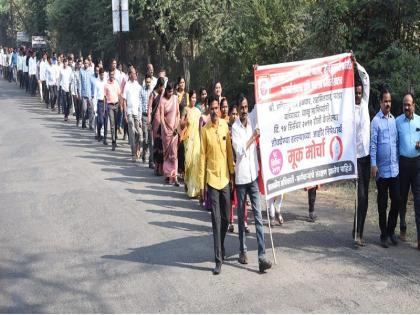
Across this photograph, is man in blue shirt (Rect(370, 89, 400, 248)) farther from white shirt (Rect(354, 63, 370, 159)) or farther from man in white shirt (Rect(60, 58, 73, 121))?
man in white shirt (Rect(60, 58, 73, 121))

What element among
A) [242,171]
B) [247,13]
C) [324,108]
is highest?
[247,13]

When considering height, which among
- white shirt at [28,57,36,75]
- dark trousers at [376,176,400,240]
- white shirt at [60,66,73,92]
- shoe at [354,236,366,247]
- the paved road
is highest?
white shirt at [28,57,36,75]

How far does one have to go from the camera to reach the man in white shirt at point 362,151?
8.67m

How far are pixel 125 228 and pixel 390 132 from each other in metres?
3.98

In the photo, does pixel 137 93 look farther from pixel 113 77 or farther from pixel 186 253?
pixel 186 253

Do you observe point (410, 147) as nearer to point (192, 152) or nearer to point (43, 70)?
point (192, 152)

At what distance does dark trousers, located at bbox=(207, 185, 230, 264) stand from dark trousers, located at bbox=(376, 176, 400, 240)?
2.21m

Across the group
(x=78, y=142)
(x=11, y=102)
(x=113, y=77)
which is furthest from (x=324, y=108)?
(x=11, y=102)

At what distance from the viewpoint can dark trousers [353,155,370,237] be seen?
28.4 ft

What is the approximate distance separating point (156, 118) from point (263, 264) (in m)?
5.98

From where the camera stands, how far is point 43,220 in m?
10.3

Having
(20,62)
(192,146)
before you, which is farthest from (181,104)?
(20,62)

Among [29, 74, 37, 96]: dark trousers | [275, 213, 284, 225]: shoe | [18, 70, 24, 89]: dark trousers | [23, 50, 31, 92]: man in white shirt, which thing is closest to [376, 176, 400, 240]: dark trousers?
[275, 213, 284, 225]: shoe

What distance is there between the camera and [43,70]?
24.8 m
